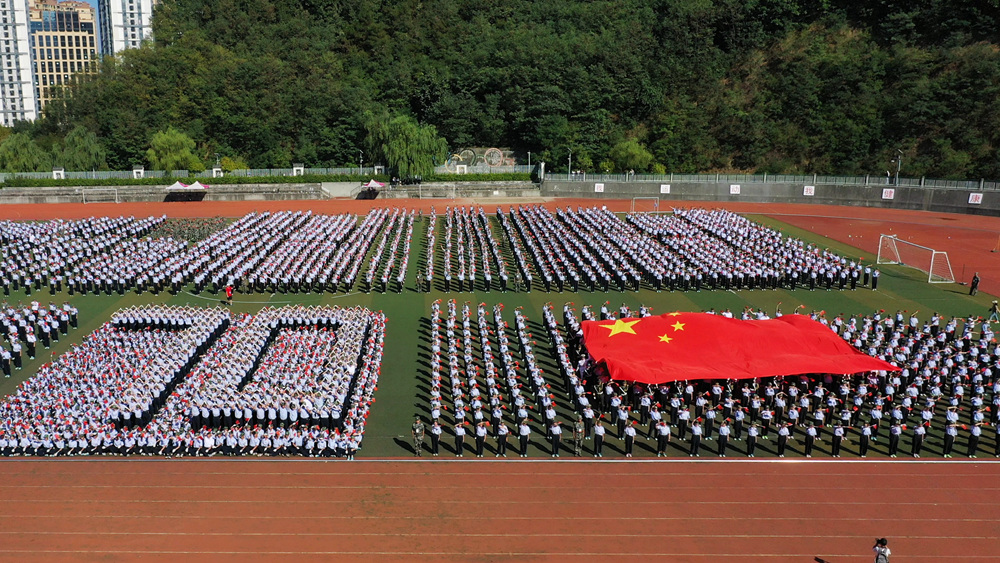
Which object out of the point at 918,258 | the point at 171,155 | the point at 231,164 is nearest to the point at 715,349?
the point at 918,258

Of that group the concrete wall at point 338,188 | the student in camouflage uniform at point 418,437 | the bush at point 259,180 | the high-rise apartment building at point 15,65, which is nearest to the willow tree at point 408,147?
the bush at point 259,180

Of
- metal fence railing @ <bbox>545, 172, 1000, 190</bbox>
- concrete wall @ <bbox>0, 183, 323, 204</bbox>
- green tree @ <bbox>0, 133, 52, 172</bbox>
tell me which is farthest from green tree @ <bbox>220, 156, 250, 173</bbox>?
metal fence railing @ <bbox>545, 172, 1000, 190</bbox>

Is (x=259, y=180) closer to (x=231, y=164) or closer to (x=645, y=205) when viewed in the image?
(x=231, y=164)


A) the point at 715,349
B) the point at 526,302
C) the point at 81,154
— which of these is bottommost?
the point at 526,302

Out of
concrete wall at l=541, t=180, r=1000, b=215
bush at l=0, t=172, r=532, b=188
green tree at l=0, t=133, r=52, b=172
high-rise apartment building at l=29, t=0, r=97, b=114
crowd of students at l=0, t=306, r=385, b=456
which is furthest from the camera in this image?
high-rise apartment building at l=29, t=0, r=97, b=114

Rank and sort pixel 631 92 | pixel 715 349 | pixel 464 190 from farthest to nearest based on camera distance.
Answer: pixel 631 92 < pixel 464 190 < pixel 715 349

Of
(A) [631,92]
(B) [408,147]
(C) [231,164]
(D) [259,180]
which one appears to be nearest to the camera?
(D) [259,180]

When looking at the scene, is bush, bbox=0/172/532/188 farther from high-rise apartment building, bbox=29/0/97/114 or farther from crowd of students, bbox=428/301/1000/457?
high-rise apartment building, bbox=29/0/97/114
